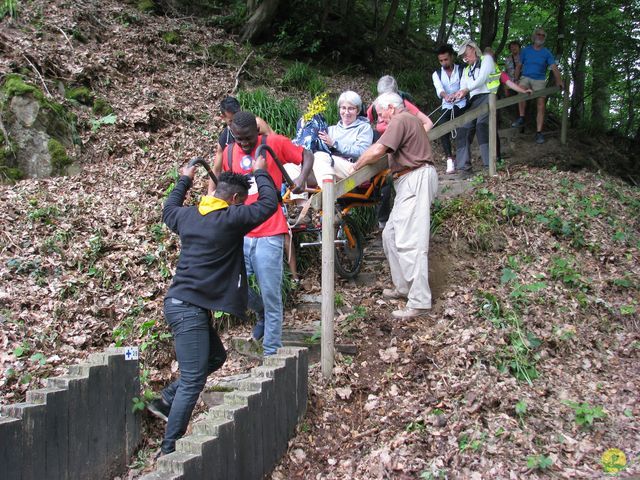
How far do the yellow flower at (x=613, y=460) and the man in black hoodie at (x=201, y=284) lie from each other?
104 inches

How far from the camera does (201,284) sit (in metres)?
3.85

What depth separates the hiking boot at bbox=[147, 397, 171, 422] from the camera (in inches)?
176

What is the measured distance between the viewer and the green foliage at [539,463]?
3705 mm

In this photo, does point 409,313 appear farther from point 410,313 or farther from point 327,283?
point 327,283

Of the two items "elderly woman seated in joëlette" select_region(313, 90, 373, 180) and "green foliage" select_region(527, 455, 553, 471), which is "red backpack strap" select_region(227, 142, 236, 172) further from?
"green foliage" select_region(527, 455, 553, 471)

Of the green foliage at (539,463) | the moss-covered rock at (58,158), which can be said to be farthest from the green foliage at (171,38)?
the green foliage at (539,463)

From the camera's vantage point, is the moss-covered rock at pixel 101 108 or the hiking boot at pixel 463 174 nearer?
the hiking boot at pixel 463 174

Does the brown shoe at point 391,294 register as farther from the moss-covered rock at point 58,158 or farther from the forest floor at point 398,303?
the moss-covered rock at point 58,158

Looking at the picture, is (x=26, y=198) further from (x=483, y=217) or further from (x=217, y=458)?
(x=483, y=217)

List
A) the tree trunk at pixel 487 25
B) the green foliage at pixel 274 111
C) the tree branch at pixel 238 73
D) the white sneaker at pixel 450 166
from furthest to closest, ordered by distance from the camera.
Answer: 1. the tree trunk at pixel 487 25
2. the tree branch at pixel 238 73
3. the green foliage at pixel 274 111
4. the white sneaker at pixel 450 166

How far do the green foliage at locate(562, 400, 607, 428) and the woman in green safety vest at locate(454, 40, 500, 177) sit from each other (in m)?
4.61

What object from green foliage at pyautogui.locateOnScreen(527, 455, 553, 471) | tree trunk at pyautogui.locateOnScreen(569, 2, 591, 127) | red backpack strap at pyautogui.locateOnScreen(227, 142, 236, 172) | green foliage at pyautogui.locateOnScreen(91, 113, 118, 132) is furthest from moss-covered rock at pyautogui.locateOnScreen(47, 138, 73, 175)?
tree trunk at pyautogui.locateOnScreen(569, 2, 591, 127)

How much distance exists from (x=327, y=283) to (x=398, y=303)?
4.65ft

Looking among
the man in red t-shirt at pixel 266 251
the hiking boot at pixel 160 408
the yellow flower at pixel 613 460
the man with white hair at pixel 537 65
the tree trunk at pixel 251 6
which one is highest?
the tree trunk at pixel 251 6
